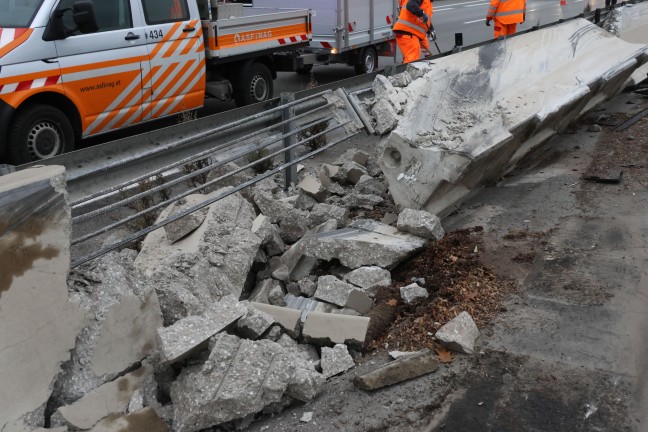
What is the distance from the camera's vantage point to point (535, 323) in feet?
13.9

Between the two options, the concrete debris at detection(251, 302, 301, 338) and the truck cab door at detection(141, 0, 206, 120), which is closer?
the concrete debris at detection(251, 302, 301, 338)

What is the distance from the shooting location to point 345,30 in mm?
12883

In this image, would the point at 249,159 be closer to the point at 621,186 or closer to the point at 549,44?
the point at 621,186

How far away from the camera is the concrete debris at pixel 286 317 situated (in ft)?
13.5

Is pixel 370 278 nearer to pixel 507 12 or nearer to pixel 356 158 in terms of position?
pixel 356 158

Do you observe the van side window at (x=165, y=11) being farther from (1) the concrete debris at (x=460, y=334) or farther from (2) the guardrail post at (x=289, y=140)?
(1) the concrete debris at (x=460, y=334)

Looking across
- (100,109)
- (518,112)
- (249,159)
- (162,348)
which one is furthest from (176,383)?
(100,109)

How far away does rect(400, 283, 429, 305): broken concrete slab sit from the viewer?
4.51 m

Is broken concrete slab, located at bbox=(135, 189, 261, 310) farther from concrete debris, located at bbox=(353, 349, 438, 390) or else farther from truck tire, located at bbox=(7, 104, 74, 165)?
truck tire, located at bbox=(7, 104, 74, 165)

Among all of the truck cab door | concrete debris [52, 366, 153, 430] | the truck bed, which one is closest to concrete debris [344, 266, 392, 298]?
concrete debris [52, 366, 153, 430]

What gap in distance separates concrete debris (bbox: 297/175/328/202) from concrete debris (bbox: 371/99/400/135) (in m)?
0.74

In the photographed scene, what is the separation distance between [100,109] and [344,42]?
244 inches

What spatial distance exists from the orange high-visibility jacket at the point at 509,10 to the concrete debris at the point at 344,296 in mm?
8011

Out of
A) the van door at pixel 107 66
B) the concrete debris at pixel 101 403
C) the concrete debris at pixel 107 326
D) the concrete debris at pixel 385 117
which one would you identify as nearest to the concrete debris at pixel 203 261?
the concrete debris at pixel 107 326
